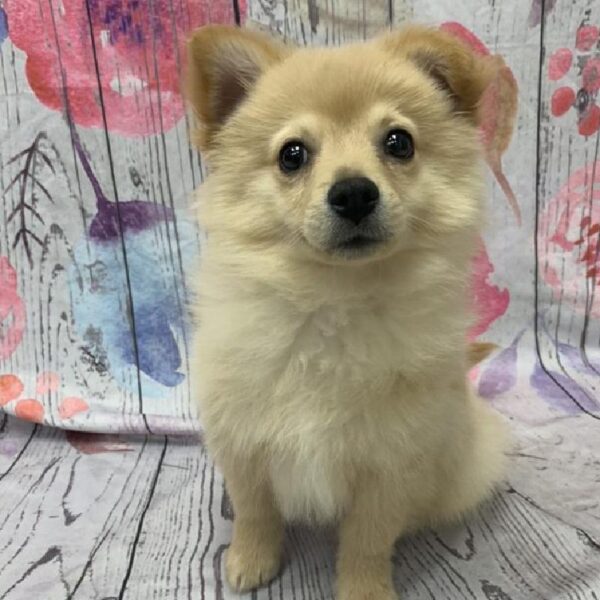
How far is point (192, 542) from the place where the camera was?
1746 millimetres

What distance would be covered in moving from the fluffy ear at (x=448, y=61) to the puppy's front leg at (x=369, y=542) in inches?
30.9

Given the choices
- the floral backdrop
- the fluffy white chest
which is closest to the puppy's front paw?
the fluffy white chest

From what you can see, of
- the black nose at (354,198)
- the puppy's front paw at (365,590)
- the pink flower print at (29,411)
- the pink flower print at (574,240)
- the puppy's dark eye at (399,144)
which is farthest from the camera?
the pink flower print at (574,240)

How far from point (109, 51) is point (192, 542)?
137cm

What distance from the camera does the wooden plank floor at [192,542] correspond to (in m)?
1.58

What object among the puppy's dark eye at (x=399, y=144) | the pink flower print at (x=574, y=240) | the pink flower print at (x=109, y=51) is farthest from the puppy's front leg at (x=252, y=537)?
the pink flower print at (x=574, y=240)

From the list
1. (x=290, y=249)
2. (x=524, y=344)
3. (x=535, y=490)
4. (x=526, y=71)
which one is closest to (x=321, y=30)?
(x=526, y=71)

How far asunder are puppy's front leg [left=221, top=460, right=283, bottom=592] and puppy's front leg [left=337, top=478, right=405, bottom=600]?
0.16 metres

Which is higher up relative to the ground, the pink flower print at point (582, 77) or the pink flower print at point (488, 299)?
the pink flower print at point (582, 77)

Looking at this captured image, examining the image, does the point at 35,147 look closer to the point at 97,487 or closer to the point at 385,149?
the point at 97,487

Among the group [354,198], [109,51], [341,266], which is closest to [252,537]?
[341,266]

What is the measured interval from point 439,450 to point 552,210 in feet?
3.96

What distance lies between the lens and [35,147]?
2186mm

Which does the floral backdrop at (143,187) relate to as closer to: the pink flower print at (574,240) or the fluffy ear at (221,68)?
the pink flower print at (574,240)
